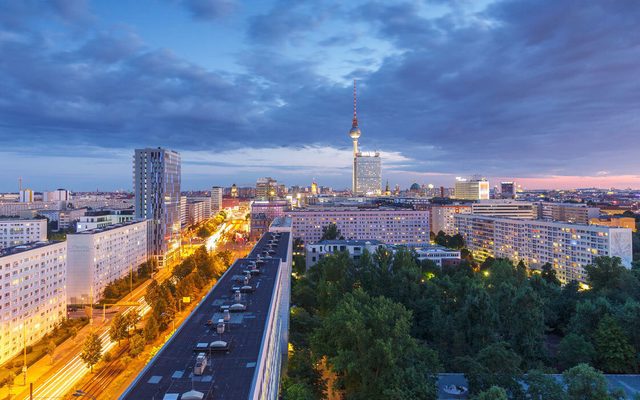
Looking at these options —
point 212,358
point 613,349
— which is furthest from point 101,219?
point 613,349

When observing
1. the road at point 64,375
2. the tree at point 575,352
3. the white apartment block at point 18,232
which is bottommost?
the road at point 64,375

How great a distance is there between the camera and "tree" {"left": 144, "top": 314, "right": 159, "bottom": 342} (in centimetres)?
3891

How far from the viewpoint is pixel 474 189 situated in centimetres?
18500

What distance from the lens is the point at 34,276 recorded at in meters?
41.9

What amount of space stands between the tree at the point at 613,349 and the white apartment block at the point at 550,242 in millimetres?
35427

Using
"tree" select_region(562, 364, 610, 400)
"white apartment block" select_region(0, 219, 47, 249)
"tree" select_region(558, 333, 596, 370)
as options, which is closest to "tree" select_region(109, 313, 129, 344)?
"tree" select_region(562, 364, 610, 400)

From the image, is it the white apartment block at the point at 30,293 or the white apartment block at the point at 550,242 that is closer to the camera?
the white apartment block at the point at 30,293

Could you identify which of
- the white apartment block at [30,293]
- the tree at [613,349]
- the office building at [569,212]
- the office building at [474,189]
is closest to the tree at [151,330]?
the white apartment block at [30,293]

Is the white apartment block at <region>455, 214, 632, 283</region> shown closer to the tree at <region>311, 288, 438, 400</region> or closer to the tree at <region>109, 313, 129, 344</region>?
the tree at <region>311, 288, 438, 400</region>

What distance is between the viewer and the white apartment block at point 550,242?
62.1 metres

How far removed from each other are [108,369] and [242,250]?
196ft

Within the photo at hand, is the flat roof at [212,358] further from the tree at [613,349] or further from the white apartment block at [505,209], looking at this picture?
the white apartment block at [505,209]

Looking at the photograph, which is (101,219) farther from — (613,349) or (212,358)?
(613,349)

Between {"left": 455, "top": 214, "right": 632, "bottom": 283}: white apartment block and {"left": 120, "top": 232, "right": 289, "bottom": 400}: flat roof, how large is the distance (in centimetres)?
5898
